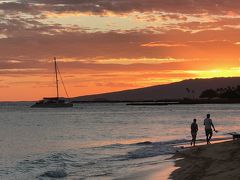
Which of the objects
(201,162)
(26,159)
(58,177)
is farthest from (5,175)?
(201,162)

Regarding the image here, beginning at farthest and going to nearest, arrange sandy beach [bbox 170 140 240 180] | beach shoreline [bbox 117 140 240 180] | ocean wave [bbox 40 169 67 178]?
ocean wave [bbox 40 169 67 178]
beach shoreline [bbox 117 140 240 180]
sandy beach [bbox 170 140 240 180]

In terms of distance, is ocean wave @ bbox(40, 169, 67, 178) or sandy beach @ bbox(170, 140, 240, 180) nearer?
sandy beach @ bbox(170, 140, 240, 180)

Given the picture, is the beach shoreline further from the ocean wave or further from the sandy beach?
the ocean wave

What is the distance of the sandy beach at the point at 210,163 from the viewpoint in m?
16.7

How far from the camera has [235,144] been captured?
24.6 metres

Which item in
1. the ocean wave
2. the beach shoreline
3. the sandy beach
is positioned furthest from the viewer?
the ocean wave

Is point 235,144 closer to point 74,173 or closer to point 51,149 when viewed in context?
point 74,173

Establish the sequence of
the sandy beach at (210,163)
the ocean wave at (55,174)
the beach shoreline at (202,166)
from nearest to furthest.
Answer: the sandy beach at (210,163) < the beach shoreline at (202,166) < the ocean wave at (55,174)

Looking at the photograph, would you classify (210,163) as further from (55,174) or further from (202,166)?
(55,174)

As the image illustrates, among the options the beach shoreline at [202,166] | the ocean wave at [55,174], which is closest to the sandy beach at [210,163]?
the beach shoreline at [202,166]

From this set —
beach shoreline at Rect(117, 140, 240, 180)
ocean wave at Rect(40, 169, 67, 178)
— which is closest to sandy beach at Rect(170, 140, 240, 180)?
beach shoreline at Rect(117, 140, 240, 180)

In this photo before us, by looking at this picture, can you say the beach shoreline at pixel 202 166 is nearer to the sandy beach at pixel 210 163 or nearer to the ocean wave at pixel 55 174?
the sandy beach at pixel 210 163

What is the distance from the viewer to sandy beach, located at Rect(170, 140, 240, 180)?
16708mm

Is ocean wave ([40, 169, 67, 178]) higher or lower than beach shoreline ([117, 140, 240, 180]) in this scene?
lower
